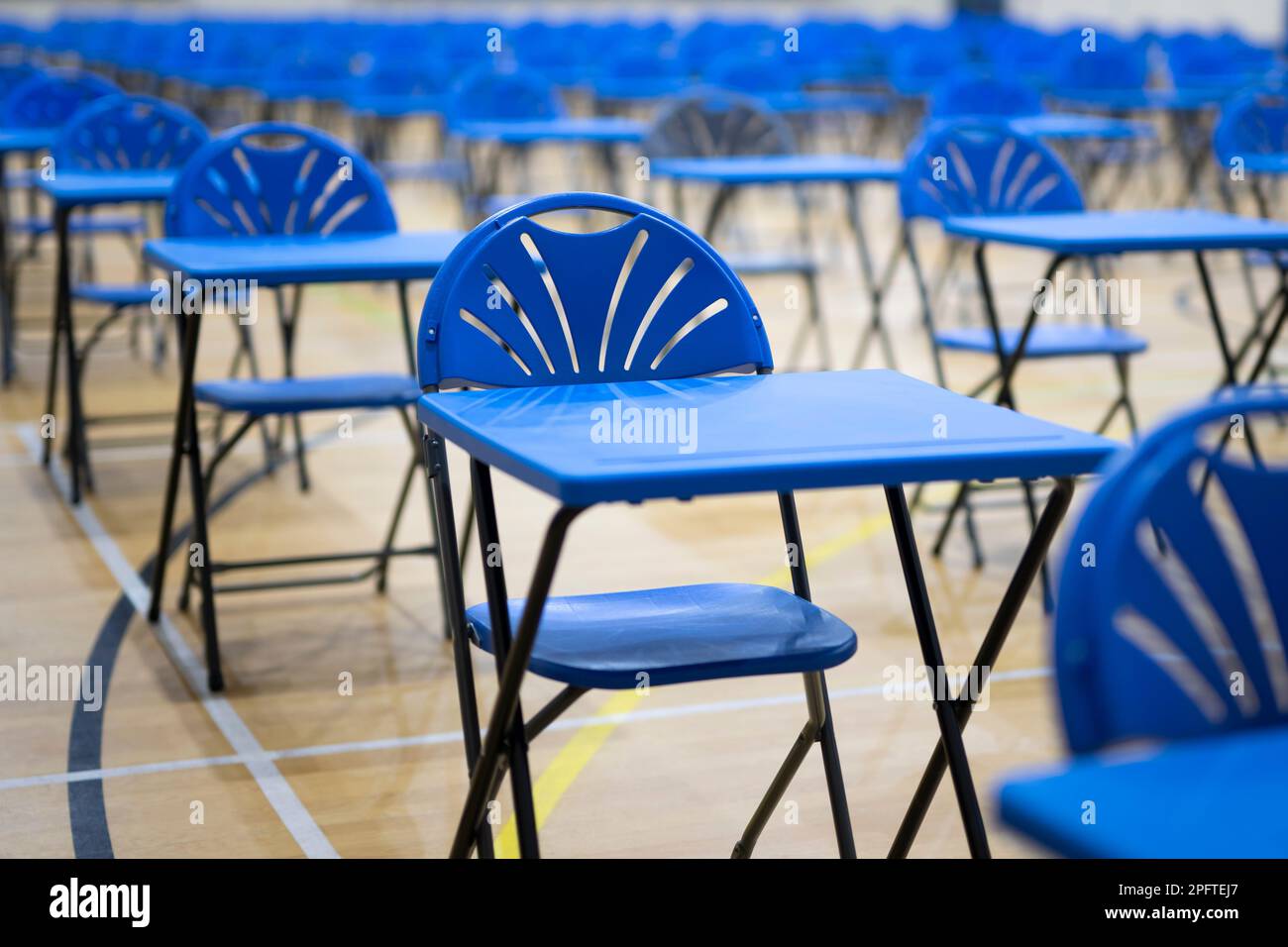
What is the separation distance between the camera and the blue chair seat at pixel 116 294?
4.90m

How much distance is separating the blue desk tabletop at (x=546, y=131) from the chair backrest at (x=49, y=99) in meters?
1.45

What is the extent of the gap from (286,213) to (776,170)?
1991mm

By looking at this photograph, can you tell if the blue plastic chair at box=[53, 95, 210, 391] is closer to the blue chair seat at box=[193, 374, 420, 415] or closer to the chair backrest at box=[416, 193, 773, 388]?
the blue chair seat at box=[193, 374, 420, 415]

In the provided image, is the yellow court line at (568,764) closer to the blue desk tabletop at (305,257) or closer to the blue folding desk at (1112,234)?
the blue desk tabletop at (305,257)

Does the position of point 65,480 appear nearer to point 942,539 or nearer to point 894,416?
point 942,539

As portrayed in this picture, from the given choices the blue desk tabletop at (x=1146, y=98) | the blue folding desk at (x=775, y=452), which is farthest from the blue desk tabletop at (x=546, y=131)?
the blue folding desk at (x=775, y=452)

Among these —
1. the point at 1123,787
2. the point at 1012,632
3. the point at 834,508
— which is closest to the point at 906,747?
the point at 1012,632

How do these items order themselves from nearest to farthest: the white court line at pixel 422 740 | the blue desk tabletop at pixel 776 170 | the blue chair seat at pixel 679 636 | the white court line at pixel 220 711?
1. the blue chair seat at pixel 679 636
2. the white court line at pixel 220 711
3. the white court line at pixel 422 740
4. the blue desk tabletop at pixel 776 170

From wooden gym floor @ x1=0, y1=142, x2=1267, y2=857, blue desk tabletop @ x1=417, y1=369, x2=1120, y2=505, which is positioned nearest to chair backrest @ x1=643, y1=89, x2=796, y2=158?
wooden gym floor @ x1=0, y1=142, x2=1267, y2=857

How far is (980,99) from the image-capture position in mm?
6711

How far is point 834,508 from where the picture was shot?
4.98 m

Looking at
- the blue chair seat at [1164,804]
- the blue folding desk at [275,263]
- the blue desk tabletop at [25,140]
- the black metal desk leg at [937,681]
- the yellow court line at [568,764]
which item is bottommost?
the yellow court line at [568,764]

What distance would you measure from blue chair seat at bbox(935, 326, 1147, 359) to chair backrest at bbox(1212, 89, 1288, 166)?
0.94 metres
